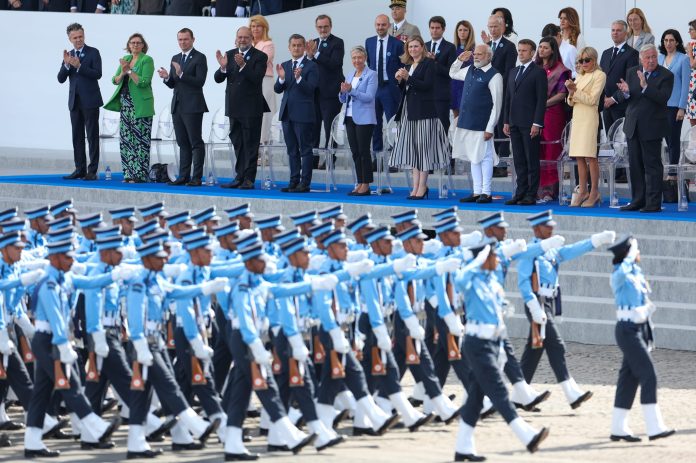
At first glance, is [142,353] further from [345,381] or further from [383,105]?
[383,105]

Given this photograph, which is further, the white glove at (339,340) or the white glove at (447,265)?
the white glove at (447,265)

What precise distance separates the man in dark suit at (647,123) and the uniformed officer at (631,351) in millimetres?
4679

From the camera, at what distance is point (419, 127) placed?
17.8 m

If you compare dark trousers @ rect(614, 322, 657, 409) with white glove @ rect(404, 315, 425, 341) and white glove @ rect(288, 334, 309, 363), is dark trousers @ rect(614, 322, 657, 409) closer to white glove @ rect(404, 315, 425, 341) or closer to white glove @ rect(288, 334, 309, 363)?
white glove @ rect(404, 315, 425, 341)

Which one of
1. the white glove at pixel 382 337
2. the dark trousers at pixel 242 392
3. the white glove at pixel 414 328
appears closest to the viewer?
the dark trousers at pixel 242 392

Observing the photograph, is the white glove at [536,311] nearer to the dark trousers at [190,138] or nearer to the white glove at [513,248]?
the white glove at [513,248]

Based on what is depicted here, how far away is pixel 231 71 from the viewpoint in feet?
60.4

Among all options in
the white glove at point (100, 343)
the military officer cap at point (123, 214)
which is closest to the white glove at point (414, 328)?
the white glove at point (100, 343)

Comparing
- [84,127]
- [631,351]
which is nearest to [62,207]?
→ [631,351]

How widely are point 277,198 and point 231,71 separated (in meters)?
1.63

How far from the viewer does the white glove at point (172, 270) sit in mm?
11602

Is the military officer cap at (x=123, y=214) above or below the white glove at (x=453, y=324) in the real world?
above

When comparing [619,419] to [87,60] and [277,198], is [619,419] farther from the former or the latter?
[87,60]

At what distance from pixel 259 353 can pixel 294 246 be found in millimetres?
922
